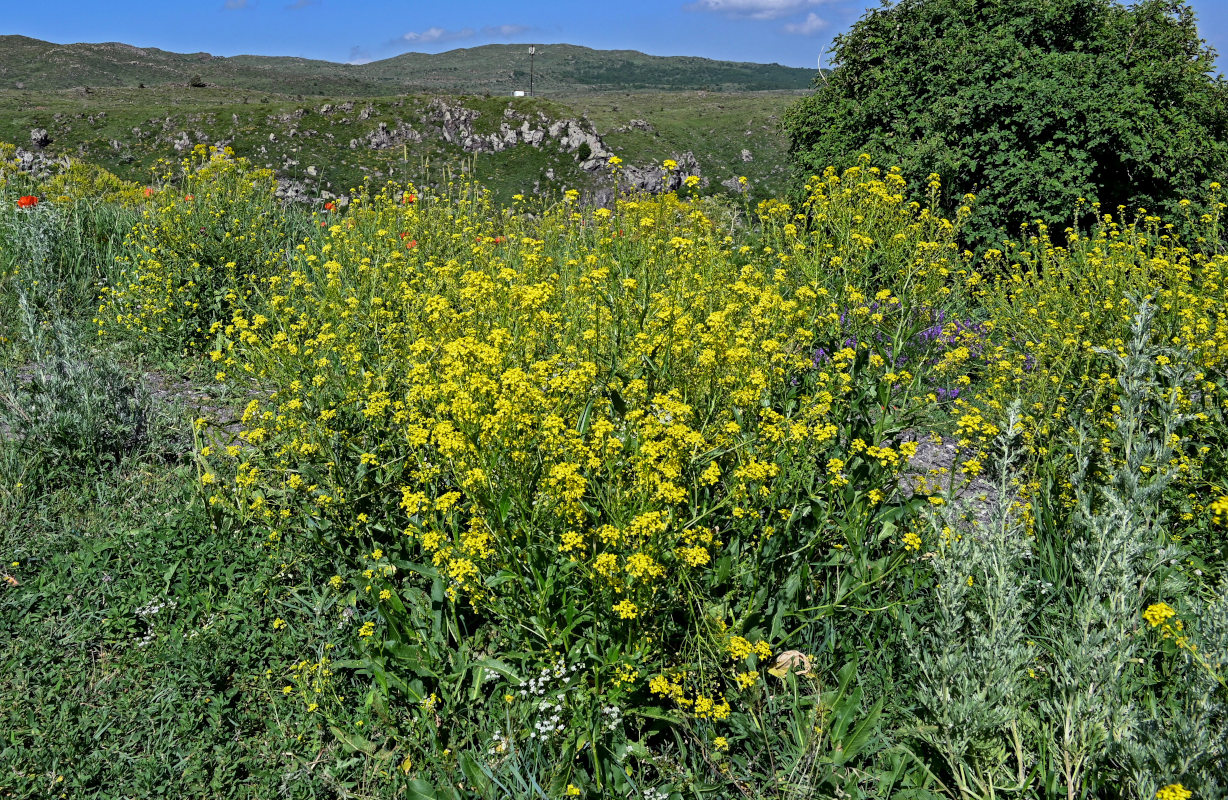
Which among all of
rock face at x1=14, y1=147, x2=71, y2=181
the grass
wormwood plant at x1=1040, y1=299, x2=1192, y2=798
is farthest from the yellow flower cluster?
the grass

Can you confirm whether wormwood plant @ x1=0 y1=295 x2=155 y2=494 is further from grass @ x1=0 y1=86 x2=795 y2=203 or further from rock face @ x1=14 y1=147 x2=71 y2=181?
grass @ x1=0 y1=86 x2=795 y2=203

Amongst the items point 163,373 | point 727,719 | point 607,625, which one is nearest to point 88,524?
point 163,373

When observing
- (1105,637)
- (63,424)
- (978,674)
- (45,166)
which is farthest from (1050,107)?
(45,166)

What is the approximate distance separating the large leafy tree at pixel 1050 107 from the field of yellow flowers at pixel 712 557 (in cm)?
476

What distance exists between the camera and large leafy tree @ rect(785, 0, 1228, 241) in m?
8.44

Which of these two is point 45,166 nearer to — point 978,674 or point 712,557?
point 712,557

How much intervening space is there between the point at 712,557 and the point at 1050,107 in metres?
8.30

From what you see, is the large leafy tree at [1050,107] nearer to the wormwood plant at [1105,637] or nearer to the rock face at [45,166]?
the wormwood plant at [1105,637]

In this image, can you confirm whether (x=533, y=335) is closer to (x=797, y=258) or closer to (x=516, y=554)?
(x=516, y=554)

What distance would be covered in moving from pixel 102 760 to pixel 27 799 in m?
0.23

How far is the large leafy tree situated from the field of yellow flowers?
4.76m

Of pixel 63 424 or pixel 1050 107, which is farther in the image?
pixel 1050 107

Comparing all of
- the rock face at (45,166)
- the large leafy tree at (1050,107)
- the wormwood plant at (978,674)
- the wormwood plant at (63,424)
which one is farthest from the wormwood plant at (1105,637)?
the rock face at (45,166)

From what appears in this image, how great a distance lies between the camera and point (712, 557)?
9.73ft
